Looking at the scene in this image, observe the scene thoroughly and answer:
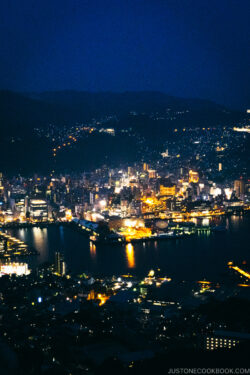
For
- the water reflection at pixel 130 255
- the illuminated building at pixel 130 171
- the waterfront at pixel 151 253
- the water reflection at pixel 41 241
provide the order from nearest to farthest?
the waterfront at pixel 151 253 → the water reflection at pixel 130 255 → the water reflection at pixel 41 241 → the illuminated building at pixel 130 171

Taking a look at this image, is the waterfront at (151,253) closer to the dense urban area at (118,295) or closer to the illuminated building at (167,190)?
the dense urban area at (118,295)

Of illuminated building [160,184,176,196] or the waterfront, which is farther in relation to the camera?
illuminated building [160,184,176,196]

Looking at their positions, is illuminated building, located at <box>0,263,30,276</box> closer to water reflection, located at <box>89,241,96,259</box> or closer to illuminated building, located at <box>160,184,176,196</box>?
water reflection, located at <box>89,241,96,259</box>

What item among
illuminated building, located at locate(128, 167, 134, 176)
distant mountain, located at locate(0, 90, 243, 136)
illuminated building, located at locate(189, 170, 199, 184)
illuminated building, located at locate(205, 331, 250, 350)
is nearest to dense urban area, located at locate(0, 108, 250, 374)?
illuminated building, located at locate(205, 331, 250, 350)

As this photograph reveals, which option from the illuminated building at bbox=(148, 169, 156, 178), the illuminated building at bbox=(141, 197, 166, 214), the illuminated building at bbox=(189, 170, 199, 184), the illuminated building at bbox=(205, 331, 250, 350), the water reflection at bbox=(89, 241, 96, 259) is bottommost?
the illuminated building at bbox=(205, 331, 250, 350)

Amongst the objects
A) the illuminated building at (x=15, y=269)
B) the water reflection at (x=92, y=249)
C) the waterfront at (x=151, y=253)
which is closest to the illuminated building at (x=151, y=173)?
the waterfront at (x=151, y=253)

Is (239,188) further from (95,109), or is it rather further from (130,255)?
(95,109)

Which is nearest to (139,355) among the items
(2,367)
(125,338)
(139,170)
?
(125,338)
